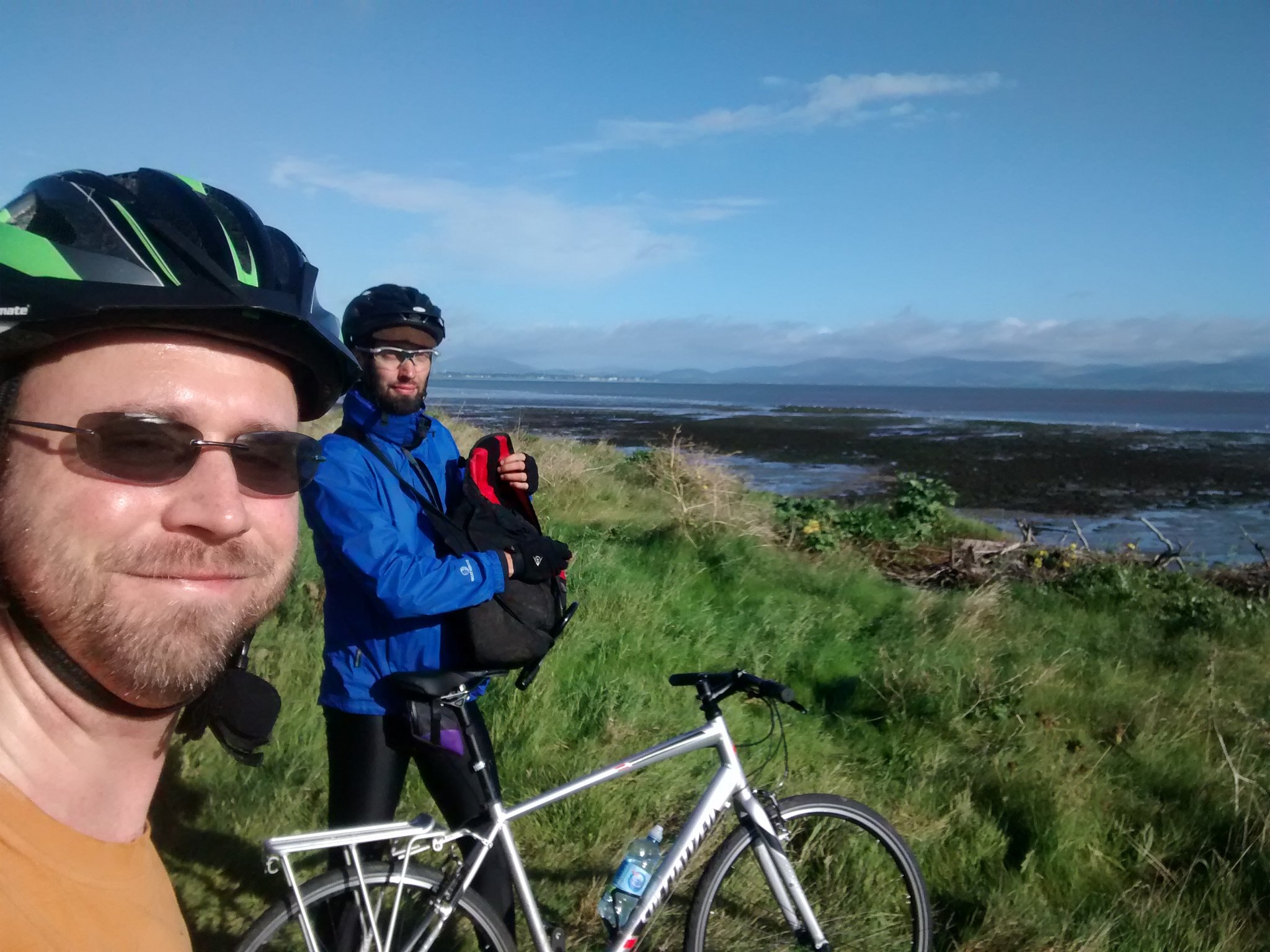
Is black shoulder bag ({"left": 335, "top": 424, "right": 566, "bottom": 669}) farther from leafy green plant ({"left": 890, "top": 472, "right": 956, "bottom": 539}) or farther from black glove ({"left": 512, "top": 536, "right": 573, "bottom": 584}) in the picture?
leafy green plant ({"left": 890, "top": 472, "right": 956, "bottom": 539})

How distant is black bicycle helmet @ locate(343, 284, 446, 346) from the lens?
2.85m

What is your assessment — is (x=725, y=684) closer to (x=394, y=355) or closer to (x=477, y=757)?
(x=477, y=757)

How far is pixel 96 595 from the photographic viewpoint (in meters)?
1.00

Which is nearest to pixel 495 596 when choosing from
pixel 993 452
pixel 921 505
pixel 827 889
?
pixel 827 889

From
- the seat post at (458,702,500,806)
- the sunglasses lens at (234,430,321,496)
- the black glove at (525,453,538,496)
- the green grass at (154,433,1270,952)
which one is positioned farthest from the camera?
the green grass at (154,433,1270,952)

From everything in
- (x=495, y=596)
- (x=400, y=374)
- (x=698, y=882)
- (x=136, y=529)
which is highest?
(x=400, y=374)

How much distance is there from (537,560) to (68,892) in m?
1.82

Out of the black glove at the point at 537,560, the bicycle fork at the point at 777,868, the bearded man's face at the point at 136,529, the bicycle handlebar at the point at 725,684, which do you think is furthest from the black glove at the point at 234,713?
the bicycle fork at the point at 777,868

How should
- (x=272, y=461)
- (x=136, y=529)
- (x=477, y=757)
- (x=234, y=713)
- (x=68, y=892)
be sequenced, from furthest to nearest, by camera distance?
(x=477, y=757) → (x=234, y=713) → (x=272, y=461) → (x=136, y=529) → (x=68, y=892)

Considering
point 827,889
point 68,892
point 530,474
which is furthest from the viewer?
point 827,889

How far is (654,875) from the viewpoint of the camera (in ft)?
9.04

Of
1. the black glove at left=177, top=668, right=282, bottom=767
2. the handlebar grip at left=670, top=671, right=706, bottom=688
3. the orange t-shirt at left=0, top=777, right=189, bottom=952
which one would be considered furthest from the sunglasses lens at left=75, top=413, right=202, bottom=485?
the handlebar grip at left=670, top=671, right=706, bottom=688

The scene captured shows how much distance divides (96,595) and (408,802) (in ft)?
10.3

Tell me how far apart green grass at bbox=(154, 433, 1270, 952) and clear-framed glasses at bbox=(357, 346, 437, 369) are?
84.1 inches
